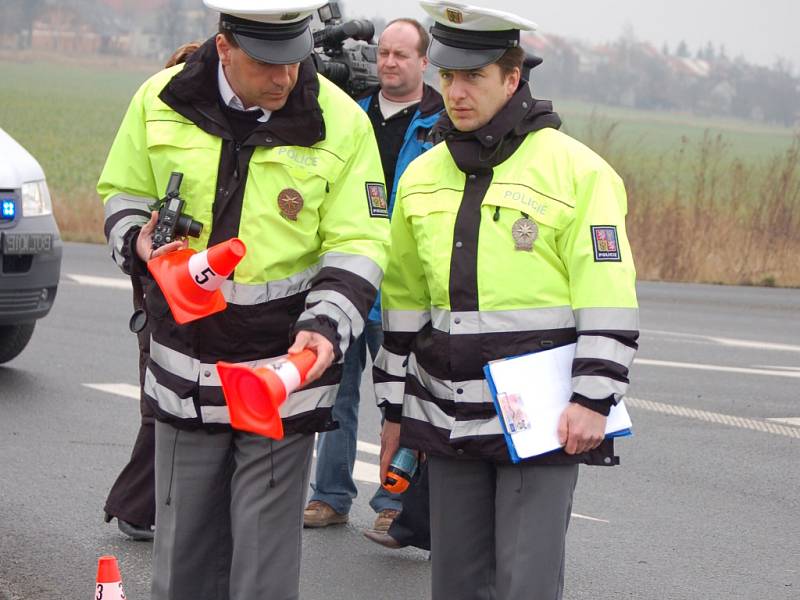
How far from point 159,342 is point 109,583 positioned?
692 mm

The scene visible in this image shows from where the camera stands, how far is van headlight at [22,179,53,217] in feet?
29.3

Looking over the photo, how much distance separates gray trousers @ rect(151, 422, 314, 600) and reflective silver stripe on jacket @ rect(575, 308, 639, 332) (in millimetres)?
879

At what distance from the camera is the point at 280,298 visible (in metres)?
4.05

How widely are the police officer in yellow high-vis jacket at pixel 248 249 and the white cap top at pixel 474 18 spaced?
14.8 inches

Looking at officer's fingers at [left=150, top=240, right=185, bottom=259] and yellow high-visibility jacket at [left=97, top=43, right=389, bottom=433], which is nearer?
officer's fingers at [left=150, top=240, right=185, bottom=259]

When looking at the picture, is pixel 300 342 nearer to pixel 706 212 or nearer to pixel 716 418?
pixel 716 418

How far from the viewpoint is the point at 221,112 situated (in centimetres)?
405

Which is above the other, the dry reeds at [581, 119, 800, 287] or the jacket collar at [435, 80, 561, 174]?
the jacket collar at [435, 80, 561, 174]

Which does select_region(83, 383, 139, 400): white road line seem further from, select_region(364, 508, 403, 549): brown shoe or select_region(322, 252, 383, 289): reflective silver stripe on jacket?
select_region(322, 252, 383, 289): reflective silver stripe on jacket

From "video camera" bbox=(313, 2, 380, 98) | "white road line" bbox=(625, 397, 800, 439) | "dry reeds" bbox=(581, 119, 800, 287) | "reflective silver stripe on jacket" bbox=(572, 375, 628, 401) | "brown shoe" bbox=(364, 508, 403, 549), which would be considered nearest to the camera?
"reflective silver stripe on jacket" bbox=(572, 375, 628, 401)

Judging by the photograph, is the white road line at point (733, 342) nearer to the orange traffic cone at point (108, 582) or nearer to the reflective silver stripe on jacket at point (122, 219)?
the reflective silver stripe on jacket at point (122, 219)

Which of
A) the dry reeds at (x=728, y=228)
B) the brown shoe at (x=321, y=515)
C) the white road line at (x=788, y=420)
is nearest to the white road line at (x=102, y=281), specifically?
the dry reeds at (x=728, y=228)

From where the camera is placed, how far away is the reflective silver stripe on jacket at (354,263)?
4000 mm

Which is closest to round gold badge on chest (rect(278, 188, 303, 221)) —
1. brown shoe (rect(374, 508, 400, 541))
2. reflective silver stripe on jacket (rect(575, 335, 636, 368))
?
reflective silver stripe on jacket (rect(575, 335, 636, 368))
